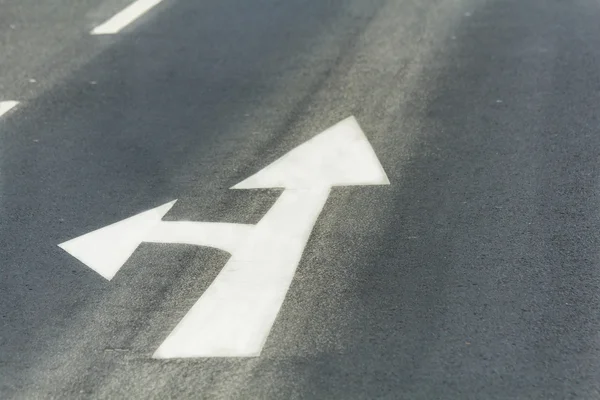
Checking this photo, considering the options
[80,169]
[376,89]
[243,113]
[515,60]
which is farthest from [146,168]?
[515,60]

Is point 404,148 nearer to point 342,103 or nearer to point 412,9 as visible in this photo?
point 342,103

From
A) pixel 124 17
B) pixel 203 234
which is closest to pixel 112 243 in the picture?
pixel 203 234

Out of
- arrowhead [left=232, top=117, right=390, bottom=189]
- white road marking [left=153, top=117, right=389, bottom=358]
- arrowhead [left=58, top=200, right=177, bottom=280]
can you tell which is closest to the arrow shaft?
white road marking [left=153, top=117, right=389, bottom=358]

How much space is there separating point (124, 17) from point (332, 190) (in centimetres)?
435

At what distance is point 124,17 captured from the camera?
29.5ft

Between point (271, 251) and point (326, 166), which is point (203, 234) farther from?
point (326, 166)

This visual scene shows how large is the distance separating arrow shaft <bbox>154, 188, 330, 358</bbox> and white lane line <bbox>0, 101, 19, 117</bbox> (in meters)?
2.89

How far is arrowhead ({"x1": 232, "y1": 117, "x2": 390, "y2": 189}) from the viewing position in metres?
5.79

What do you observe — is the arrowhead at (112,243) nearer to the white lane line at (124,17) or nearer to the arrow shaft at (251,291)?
the arrow shaft at (251,291)

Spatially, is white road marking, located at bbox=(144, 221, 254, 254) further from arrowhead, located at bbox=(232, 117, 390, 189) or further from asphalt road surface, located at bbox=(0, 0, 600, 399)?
arrowhead, located at bbox=(232, 117, 390, 189)

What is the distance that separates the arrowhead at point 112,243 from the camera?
5.05 meters

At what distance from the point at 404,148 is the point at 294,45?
2.35m

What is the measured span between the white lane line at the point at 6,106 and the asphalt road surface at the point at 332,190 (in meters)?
0.17

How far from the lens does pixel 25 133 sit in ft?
22.1
